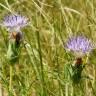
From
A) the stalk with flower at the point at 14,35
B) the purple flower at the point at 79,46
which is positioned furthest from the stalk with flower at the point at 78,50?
the stalk with flower at the point at 14,35

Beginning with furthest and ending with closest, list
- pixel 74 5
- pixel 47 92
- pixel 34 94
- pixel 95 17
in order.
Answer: pixel 74 5 → pixel 95 17 → pixel 34 94 → pixel 47 92

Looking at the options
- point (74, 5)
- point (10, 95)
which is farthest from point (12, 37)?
point (74, 5)

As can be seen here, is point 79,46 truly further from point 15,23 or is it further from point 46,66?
point 46,66

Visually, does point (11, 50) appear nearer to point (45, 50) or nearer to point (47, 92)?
point (47, 92)

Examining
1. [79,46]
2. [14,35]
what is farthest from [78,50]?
[14,35]

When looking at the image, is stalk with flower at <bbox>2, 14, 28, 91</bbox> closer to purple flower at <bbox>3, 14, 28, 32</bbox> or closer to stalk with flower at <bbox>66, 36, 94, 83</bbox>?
purple flower at <bbox>3, 14, 28, 32</bbox>
